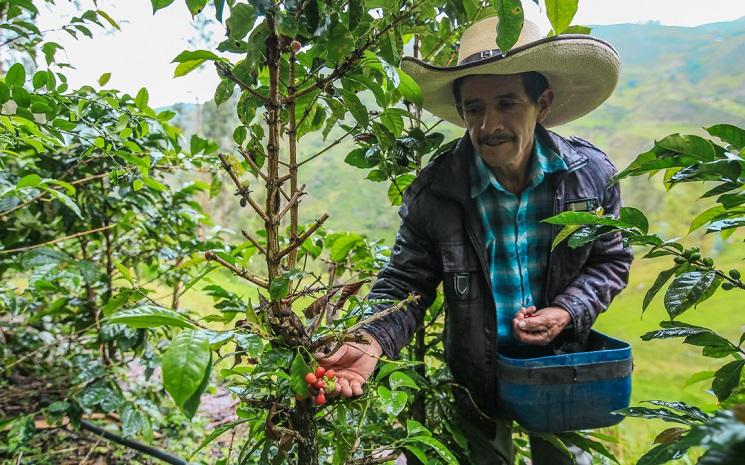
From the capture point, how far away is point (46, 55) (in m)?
1.00

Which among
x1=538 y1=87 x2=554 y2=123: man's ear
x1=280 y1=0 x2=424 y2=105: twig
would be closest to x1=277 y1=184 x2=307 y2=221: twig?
x1=280 y1=0 x2=424 y2=105: twig

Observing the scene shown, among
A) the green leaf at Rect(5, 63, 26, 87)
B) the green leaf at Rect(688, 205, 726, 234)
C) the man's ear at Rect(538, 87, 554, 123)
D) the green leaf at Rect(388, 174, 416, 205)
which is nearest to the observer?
the green leaf at Rect(688, 205, 726, 234)

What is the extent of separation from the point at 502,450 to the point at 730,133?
0.92m

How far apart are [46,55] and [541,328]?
1.22 meters

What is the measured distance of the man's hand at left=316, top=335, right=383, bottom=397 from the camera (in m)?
0.64

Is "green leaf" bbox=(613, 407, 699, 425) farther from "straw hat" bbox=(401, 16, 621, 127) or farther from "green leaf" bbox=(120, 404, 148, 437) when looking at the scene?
"green leaf" bbox=(120, 404, 148, 437)

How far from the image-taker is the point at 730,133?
0.46 metres

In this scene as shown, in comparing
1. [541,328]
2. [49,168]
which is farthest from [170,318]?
[49,168]

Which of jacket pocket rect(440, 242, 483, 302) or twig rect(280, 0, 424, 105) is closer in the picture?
twig rect(280, 0, 424, 105)

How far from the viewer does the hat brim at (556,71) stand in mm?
970

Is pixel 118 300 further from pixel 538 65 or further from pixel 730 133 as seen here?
pixel 538 65

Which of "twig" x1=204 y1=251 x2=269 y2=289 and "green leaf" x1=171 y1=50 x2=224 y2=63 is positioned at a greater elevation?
"green leaf" x1=171 y1=50 x2=224 y2=63

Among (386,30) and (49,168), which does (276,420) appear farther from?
(49,168)

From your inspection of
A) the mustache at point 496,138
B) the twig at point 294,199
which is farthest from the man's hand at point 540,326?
the twig at point 294,199
